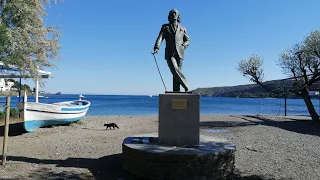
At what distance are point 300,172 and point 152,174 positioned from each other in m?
3.41

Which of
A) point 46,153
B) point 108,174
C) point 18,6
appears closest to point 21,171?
point 108,174

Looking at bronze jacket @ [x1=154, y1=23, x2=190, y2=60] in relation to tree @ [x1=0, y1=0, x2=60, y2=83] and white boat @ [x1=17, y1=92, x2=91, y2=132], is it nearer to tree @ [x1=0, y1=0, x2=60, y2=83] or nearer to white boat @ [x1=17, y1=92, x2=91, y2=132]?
tree @ [x1=0, y1=0, x2=60, y2=83]

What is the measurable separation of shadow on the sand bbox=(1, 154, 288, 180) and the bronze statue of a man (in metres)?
2.37

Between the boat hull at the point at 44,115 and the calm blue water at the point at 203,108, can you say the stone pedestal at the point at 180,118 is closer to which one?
the boat hull at the point at 44,115

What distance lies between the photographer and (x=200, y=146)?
269 inches

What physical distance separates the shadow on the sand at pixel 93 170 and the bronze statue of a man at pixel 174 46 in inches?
93.3

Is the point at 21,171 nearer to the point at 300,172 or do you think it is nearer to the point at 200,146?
the point at 200,146

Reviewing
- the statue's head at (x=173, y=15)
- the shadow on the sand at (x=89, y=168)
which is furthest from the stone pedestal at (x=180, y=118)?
the statue's head at (x=173, y=15)

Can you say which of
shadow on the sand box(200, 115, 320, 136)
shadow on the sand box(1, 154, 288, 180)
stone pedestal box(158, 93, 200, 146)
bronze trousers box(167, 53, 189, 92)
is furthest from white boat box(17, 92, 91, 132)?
stone pedestal box(158, 93, 200, 146)

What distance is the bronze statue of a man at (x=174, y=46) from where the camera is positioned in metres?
7.63

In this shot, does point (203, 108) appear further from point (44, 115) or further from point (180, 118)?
point (180, 118)

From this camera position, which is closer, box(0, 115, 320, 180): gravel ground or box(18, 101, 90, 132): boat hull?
box(0, 115, 320, 180): gravel ground

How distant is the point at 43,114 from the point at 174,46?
10.2 meters

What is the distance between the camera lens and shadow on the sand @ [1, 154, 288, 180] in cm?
634
